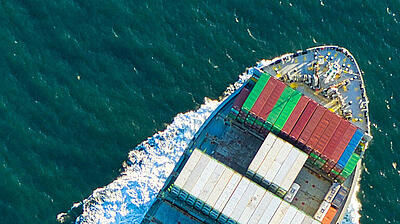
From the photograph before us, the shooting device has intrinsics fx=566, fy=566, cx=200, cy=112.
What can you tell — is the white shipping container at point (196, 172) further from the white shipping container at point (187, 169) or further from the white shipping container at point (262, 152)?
the white shipping container at point (262, 152)

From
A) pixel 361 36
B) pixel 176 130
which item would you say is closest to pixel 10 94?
pixel 176 130

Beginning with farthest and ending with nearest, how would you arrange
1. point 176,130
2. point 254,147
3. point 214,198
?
point 176,130 < point 254,147 < point 214,198

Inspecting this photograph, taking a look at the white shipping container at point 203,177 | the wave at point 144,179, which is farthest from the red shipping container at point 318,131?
the wave at point 144,179

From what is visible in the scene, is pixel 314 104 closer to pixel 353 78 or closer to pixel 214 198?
pixel 353 78

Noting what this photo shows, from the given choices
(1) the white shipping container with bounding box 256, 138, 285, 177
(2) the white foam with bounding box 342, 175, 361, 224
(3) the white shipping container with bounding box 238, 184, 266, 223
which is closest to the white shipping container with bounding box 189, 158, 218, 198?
(1) the white shipping container with bounding box 256, 138, 285, 177

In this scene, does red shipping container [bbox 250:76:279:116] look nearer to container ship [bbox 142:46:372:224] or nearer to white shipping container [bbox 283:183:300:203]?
container ship [bbox 142:46:372:224]

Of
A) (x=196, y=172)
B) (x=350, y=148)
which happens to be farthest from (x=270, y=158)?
(x=350, y=148)

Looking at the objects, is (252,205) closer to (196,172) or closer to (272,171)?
(272,171)
